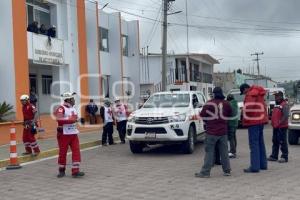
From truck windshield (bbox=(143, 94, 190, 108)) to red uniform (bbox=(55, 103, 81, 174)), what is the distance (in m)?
4.47

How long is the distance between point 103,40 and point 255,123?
847 inches

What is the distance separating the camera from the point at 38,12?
22.0 metres

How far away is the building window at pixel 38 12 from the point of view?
→ 70.4 feet

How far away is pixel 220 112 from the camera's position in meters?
9.09

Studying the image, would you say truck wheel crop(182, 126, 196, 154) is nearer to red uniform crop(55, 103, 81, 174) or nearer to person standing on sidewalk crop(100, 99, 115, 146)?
person standing on sidewalk crop(100, 99, 115, 146)

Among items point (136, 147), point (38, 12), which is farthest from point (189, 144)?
point (38, 12)

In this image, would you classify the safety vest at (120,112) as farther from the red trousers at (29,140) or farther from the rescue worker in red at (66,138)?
the rescue worker in red at (66,138)

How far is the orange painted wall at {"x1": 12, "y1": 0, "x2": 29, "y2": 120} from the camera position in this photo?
1800 cm

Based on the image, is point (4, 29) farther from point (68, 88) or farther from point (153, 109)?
point (153, 109)

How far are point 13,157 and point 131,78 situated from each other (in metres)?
22.1

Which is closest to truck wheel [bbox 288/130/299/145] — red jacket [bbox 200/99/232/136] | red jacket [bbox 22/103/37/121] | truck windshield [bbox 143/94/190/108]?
truck windshield [bbox 143/94/190/108]

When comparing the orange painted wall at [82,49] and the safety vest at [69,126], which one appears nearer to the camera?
the safety vest at [69,126]

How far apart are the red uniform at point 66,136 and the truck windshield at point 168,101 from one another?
14.7ft

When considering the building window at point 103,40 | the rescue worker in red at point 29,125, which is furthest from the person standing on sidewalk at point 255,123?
the building window at point 103,40
